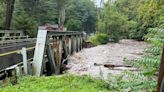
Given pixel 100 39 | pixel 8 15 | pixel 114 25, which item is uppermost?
pixel 8 15

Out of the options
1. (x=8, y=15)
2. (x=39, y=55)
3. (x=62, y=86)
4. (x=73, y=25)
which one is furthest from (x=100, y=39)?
(x=62, y=86)

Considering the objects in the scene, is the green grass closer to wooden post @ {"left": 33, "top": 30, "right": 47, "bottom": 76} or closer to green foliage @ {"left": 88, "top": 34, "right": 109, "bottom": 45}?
wooden post @ {"left": 33, "top": 30, "right": 47, "bottom": 76}

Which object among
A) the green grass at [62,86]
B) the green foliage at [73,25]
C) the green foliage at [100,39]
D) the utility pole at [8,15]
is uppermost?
the utility pole at [8,15]

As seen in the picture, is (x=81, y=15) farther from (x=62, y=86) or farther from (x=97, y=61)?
(x=62, y=86)

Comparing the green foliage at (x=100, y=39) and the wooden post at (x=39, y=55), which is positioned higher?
the wooden post at (x=39, y=55)

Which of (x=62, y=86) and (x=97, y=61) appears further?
(x=97, y=61)

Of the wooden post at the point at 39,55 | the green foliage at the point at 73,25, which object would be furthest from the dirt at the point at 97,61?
the green foliage at the point at 73,25

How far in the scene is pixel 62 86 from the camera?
7.01 m

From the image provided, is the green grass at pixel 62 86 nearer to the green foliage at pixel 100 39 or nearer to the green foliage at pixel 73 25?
the green foliage at pixel 100 39

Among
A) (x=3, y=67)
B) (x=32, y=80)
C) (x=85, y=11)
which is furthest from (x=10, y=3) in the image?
(x=85, y=11)

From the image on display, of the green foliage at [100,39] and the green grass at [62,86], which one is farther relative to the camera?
the green foliage at [100,39]

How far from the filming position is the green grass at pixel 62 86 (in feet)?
21.5

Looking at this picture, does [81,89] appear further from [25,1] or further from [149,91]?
[25,1]

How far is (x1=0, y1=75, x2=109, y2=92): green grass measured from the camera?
258 inches
